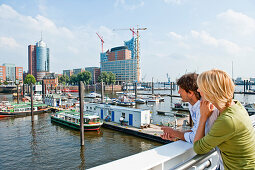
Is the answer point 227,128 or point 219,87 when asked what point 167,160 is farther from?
point 219,87

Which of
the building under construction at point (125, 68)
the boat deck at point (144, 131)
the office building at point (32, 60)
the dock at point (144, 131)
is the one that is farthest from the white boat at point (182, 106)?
the office building at point (32, 60)

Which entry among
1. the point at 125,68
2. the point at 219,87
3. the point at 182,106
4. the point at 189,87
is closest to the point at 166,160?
the point at 219,87

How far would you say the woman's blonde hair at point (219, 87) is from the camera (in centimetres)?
160

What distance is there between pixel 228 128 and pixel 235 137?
12cm

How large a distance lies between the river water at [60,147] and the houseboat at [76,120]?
0.78 meters

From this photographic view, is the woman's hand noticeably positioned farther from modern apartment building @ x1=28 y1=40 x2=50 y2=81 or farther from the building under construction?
modern apartment building @ x1=28 y1=40 x2=50 y2=81

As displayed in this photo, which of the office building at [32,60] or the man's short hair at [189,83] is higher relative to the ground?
the office building at [32,60]

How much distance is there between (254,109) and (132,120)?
21848 mm

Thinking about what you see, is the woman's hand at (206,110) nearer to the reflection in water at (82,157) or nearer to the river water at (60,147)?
the river water at (60,147)

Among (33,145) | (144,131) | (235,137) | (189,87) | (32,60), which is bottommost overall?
(33,145)

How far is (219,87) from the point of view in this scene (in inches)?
62.6

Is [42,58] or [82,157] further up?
[42,58]

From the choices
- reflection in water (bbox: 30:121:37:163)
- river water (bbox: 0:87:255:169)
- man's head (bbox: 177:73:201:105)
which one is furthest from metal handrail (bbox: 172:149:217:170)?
reflection in water (bbox: 30:121:37:163)

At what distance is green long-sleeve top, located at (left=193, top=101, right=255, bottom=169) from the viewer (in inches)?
57.1
